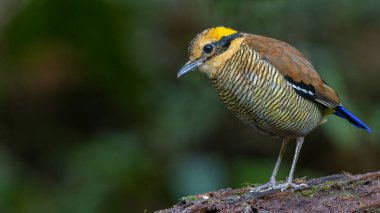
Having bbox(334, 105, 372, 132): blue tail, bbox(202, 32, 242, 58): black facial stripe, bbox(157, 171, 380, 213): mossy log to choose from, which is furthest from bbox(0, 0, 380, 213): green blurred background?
bbox(202, 32, 242, 58): black facial stripe

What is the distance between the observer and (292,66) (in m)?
5.67

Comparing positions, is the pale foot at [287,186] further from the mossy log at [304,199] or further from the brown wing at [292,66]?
the brown wing at [292,66]

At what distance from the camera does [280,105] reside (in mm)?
5523

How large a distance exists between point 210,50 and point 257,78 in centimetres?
43

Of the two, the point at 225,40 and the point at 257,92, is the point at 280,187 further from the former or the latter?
the point at 225,40

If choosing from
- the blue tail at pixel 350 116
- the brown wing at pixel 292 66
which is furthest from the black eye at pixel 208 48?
the blue tail at pixel 350 116

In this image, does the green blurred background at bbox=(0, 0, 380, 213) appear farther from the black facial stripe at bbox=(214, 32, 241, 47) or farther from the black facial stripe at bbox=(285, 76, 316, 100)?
the black facial stripe at bbox=(214, 32, 241, 47)

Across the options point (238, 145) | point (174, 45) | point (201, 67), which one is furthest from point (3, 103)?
point (201, 67)

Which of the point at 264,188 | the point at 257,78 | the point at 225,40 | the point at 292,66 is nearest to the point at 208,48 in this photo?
the point at 225,40

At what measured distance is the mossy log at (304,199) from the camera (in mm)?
4977

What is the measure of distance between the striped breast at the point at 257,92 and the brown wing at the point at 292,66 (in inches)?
2.3

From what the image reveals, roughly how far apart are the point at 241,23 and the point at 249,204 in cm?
304

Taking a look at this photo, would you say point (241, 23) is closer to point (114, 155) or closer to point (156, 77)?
point (156, 77)

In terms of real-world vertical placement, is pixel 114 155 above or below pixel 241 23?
below
